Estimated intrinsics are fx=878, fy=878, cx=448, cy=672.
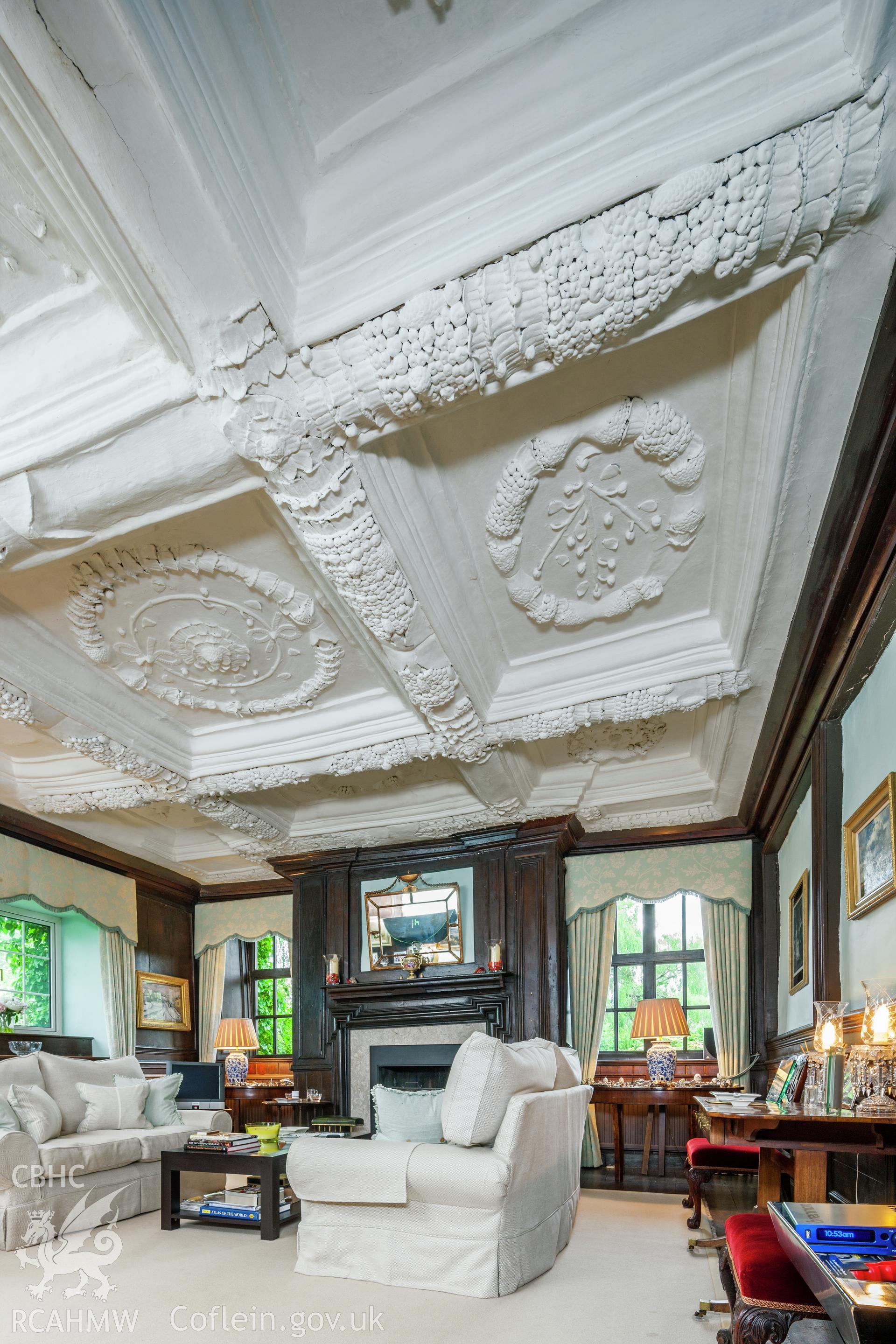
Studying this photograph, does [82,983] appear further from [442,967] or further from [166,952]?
[442,967]

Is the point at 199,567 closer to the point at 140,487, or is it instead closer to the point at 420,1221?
the point at 140,487

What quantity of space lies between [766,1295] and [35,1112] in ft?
14.9

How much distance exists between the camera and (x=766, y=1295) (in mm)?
1973

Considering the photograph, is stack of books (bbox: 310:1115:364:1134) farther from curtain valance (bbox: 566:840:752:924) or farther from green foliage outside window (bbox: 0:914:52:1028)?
green foliage outside window (bbox: 0:914:52:1028)

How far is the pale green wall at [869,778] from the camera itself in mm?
3344

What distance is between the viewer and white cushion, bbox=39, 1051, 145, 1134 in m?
5.53

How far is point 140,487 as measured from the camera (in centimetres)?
311

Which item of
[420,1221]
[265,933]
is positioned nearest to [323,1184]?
[420,1221]

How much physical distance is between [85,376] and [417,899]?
19.8 feet

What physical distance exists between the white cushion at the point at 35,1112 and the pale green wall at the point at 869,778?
4439 mm

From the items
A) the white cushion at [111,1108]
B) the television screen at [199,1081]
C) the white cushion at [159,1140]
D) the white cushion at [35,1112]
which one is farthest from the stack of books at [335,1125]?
the television screen at [199,1081]

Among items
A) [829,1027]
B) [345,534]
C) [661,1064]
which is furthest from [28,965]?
[829,1027]

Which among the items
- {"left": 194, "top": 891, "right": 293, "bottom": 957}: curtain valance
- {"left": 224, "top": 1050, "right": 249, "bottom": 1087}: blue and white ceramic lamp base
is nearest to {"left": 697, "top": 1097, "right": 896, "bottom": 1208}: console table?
{"left": 224, "top": 1050, "right": 249, "bottom": 1087}: blue and white ceramic lamp base

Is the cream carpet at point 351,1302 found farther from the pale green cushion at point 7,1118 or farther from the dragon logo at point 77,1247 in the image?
the pale green cushion at point 7,1118
